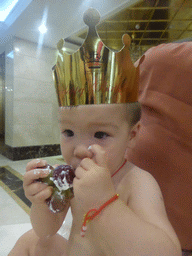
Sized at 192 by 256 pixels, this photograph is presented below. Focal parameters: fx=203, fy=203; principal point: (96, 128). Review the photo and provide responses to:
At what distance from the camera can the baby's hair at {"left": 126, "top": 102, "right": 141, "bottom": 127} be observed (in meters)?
0.39

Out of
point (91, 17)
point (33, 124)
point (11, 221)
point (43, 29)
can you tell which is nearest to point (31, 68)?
point (43, 29)

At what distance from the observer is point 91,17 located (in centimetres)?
36

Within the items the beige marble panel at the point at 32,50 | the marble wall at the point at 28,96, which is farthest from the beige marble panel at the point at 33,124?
the beige marble panel at the point at 32,50

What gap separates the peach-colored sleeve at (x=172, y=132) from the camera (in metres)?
0.44

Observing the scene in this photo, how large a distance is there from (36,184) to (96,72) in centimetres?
23

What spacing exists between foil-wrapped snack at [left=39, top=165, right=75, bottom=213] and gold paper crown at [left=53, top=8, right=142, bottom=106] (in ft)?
0.41

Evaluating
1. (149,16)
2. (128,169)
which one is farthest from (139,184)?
(149,16)

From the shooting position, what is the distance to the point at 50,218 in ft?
1.46

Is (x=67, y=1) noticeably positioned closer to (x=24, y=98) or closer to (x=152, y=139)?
(x=24, y=98)

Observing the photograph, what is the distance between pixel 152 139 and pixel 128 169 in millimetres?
104

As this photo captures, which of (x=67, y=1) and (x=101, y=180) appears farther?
(x=67, y=1)

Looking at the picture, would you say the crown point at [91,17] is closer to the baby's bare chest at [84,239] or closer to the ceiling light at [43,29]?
the baby's bare chest at [84,239]

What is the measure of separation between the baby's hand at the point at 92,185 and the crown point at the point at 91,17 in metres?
0.23

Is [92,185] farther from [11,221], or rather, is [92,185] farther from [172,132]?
[11,221]
